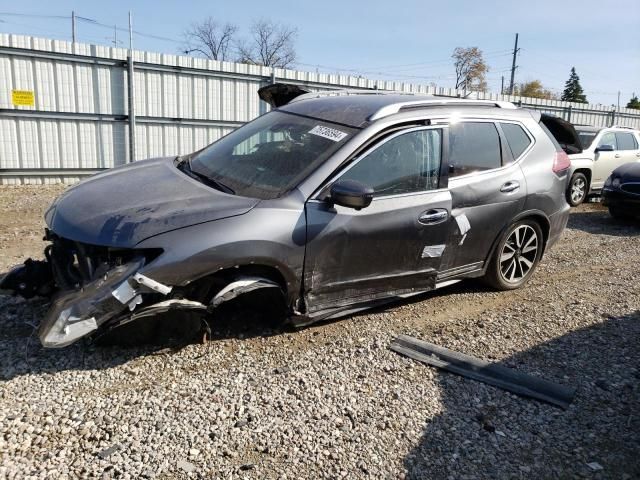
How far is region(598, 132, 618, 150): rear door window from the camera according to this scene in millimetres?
11826

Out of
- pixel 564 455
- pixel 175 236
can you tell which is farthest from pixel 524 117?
pixel 175 236

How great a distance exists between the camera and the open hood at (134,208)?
10.1 ft

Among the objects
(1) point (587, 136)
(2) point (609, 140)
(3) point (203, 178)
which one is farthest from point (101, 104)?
(2) point (609, 140)

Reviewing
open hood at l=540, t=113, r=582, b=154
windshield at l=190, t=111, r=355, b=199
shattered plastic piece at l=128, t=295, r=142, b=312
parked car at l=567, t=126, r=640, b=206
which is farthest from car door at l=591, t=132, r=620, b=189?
shattered plastic piece at l=128, t=295, r=142, b=312

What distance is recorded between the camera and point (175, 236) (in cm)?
307

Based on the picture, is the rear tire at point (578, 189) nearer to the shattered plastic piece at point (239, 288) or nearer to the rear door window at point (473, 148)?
the rear door window at point (473, 148)

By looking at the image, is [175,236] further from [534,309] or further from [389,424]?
[534,309]

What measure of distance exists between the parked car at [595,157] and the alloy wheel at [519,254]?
6665mm

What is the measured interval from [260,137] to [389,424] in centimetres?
259

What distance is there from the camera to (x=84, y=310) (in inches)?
114

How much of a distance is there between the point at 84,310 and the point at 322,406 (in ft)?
4.85

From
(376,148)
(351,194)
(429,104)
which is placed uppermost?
(429,104)

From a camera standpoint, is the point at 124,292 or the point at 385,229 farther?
the point at 385,229

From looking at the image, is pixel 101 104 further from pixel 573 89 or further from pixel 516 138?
pixel 573 89
